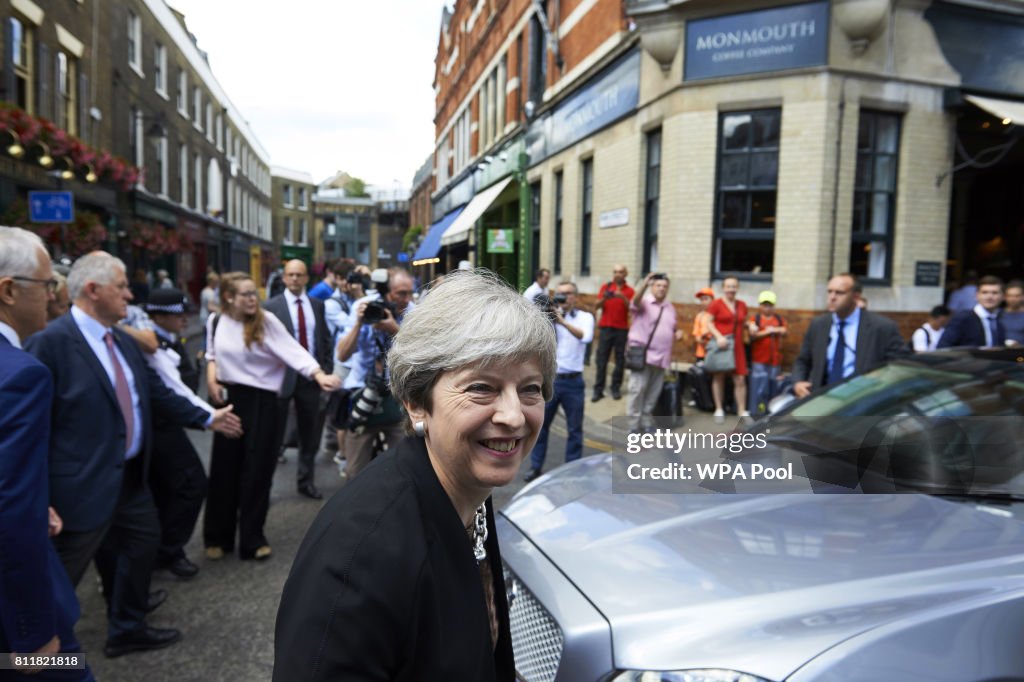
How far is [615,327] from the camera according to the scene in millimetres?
10078

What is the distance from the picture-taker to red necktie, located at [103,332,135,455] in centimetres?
311

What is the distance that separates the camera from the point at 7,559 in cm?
182

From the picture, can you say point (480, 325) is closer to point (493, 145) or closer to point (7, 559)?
point (7, 559)

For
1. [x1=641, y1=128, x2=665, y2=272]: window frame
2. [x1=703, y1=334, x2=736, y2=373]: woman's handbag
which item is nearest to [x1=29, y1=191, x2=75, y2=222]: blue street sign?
[x1=641, y1=128, x2=665, y2=272]: window frame

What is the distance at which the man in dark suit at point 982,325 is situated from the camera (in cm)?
650

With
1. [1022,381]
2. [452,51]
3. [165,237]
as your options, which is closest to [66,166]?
[165,237]

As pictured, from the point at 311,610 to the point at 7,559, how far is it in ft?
4.01

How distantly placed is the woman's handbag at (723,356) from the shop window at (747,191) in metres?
2.35

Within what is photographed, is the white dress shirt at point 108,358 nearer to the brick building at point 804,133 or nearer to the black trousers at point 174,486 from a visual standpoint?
the black trousers at point 174,486

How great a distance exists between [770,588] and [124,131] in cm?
2249

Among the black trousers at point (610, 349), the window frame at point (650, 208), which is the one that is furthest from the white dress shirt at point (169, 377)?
the window frame at point (650, 208)

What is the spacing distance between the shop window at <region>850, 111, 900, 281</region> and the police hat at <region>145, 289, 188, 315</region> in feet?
30.8

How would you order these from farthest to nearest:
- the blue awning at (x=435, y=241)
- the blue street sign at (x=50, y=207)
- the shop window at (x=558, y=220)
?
the blue awning at (x=435, y=241) → the shop window at (x=558, y=220) → the blue street sign at (x=50, y=207)

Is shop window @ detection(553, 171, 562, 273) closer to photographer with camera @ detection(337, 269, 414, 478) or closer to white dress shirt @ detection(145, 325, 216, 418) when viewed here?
photographer with camera @ detection(337, 269, 414, 478)
